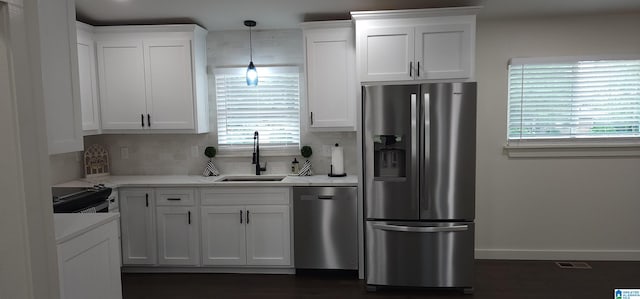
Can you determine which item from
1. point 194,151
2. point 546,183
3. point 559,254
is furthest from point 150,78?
point 559,254

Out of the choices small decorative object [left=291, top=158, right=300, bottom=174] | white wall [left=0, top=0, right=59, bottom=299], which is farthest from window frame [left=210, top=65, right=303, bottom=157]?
white wall [left=0, top=0, right=59, bottom=299]

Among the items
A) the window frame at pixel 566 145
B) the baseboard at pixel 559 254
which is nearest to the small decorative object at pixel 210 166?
the baseboard at pixel 559 254

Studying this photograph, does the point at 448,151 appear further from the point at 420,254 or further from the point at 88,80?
the point at 88,80

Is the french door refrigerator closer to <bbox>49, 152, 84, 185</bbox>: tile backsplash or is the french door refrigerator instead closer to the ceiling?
the ceiling

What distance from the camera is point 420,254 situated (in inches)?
128

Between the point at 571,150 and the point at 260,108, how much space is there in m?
3.02

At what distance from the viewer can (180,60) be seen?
12.4ft

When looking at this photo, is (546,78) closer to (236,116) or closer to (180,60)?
(236,116)

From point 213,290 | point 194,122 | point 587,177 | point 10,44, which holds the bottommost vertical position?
point 213,290

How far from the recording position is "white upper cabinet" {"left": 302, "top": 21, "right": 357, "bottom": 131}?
11.9 feet

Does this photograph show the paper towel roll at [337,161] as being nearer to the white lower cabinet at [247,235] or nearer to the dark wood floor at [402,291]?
the white lower cabinet at [247,235]

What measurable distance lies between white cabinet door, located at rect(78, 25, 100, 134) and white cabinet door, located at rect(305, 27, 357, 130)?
1.96m

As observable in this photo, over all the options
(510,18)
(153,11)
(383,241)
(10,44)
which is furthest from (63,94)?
(510,18)

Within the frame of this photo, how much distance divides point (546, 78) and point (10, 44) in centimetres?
401
